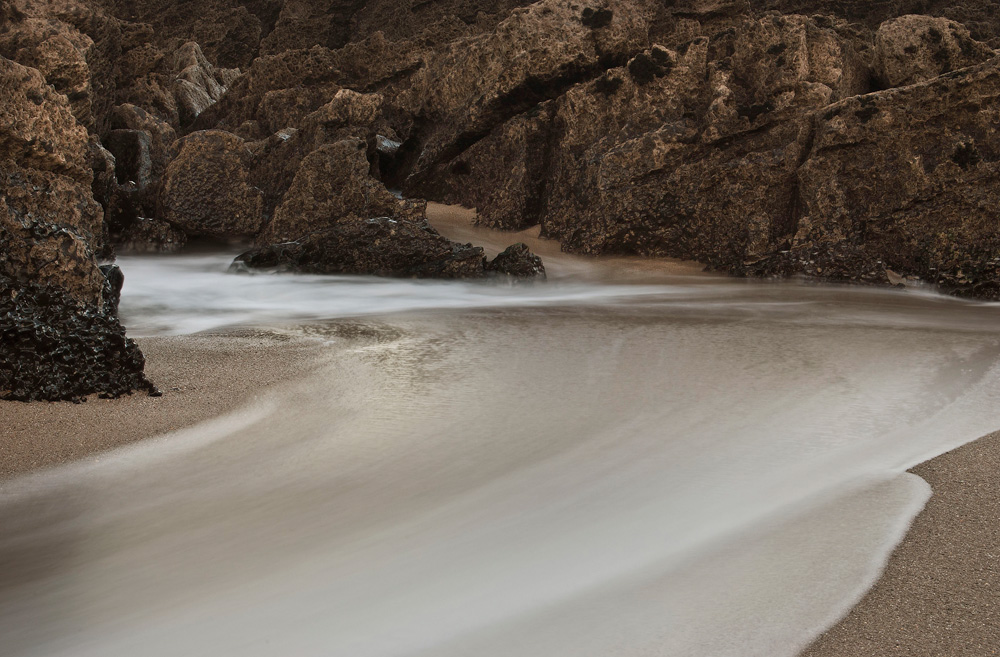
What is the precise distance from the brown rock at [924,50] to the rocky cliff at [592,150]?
0.02 metres

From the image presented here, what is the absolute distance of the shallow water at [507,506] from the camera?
1.67 meters

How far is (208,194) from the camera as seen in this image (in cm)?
792

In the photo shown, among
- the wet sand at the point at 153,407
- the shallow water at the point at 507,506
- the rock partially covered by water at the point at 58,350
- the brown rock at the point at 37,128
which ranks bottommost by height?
the shallow water at the point at 507,506

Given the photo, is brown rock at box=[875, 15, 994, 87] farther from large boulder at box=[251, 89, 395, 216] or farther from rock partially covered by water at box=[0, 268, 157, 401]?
→ rock partially covered by water at box=[0, 268, 157, 401]

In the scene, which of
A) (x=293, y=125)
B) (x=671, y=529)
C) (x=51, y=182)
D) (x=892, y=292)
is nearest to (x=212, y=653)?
(x=671, y=529)

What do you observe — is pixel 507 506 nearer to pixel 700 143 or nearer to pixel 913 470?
pixel 913 470

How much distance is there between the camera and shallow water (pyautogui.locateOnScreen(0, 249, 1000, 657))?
167 cm

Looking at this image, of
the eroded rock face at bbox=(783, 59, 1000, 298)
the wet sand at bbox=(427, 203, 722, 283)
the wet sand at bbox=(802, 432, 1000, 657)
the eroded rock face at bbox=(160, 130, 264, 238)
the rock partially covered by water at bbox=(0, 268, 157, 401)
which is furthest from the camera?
the eroded rock face at bbox=(160, 130, 264, 238)

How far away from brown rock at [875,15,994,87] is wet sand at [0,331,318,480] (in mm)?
5360

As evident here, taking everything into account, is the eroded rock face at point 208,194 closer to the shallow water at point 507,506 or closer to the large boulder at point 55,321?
the shallow water at point 507,506

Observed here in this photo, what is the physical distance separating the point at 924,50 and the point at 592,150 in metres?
2.62

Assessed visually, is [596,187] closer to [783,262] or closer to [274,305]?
[783,262]

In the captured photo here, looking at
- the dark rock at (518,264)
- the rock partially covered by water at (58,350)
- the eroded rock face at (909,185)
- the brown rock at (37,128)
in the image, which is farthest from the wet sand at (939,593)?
the dark rock at (518,264)

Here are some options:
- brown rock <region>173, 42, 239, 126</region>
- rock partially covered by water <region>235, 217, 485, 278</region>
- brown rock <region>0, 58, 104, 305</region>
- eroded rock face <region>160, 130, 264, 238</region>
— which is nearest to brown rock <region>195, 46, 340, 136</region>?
brown rock <region>173, 42, 239, 126</region>
